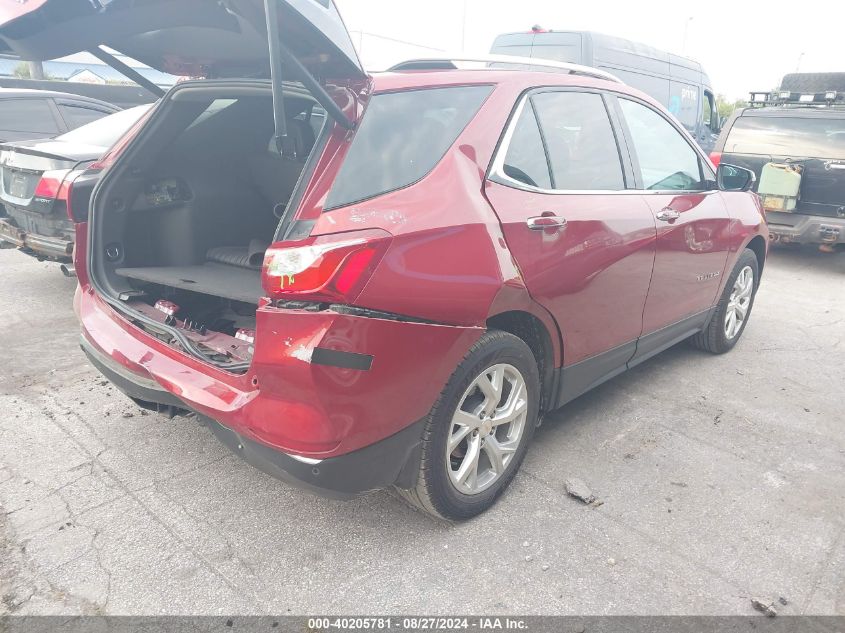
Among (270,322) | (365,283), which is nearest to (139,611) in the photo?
(270,322)

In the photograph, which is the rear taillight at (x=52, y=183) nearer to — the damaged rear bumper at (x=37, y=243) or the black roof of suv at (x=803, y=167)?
the damaged rear bumper at (x=37, y=243)

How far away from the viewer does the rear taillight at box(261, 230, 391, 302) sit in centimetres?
202

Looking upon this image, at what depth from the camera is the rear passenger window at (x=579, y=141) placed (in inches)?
113

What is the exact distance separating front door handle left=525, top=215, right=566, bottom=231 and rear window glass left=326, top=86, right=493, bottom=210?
0.46m

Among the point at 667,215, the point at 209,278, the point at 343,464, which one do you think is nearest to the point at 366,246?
the point at 343,464

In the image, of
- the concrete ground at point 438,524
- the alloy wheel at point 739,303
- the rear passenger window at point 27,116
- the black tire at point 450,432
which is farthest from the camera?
the rear passenger window at point 27,116

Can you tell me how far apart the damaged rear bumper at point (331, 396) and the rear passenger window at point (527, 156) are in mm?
709

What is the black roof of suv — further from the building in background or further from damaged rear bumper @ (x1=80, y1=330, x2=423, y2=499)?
the building in background

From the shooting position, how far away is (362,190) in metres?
2.21

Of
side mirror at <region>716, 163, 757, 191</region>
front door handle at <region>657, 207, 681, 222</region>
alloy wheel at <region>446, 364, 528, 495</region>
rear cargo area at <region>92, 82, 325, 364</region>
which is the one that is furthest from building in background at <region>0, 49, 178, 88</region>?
alloy wheel at <region>446, 364, 528, 495</region>

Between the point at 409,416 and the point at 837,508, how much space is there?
2034 mm

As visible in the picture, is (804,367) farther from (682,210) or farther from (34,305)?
(34,305)

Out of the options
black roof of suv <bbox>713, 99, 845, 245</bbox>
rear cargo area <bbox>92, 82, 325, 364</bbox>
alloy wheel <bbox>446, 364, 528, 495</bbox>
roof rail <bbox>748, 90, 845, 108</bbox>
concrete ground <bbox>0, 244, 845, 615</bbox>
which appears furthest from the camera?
roof rail <bbox>748, 90, 845, 108</bbox>

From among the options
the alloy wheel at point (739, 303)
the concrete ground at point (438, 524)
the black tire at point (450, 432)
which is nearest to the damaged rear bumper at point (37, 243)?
the concrete ground at point (438, 524)
